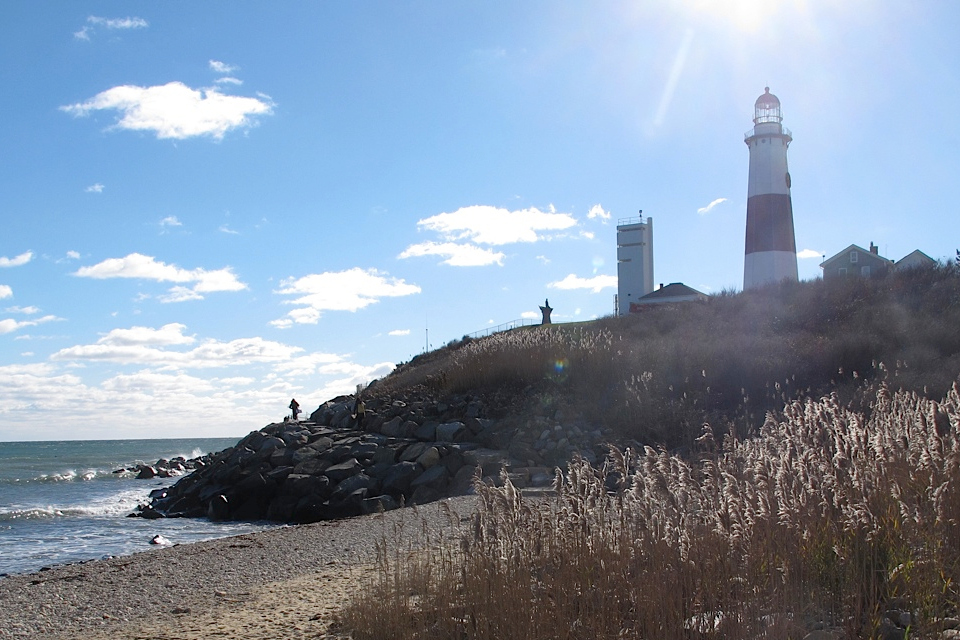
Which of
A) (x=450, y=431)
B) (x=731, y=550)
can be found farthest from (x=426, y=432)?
(x=731, y=550)

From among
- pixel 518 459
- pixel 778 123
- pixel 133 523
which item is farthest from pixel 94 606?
pixel 778 123

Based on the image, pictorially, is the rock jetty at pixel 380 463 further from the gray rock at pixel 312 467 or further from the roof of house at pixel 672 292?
the roof of house at pixel 672 292

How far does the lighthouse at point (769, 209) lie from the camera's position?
35.2m

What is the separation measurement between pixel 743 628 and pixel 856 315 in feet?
57.9

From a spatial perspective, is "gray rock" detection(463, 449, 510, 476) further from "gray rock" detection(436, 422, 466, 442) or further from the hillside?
the hillside

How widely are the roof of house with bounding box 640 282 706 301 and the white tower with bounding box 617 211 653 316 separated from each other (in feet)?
3.73

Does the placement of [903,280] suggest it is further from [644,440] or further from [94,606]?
[94,606]

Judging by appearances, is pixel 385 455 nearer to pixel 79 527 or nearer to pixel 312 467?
pixel 312 467

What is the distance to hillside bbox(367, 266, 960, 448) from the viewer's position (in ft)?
50.0

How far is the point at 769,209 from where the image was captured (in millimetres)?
35906

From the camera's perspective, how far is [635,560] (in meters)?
4.41

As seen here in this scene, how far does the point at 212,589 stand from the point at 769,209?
33197mm

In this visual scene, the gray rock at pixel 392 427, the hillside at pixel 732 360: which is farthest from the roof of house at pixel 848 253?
the gray rock at pixel 392 427

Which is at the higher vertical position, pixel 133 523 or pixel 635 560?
pixel 635 560
